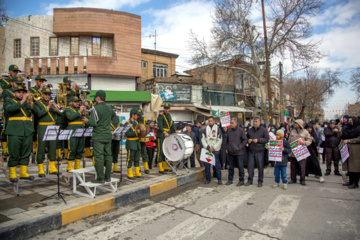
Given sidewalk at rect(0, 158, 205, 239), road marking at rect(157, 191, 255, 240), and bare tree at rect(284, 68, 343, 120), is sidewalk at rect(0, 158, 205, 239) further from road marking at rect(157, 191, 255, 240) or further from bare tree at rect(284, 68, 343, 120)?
bare tree at rect(284, 68, 343, 120)

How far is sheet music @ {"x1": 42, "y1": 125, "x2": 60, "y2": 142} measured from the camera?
17.7 feet

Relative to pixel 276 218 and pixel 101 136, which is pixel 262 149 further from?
pixel 101 136

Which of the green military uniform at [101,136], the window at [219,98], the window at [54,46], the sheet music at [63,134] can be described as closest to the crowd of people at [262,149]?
the green military uniform at [101,136]

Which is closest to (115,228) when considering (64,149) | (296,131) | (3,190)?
(3,190)

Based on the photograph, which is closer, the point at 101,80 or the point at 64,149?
the point at 64,149

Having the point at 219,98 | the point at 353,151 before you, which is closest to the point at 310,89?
the point at 219,98

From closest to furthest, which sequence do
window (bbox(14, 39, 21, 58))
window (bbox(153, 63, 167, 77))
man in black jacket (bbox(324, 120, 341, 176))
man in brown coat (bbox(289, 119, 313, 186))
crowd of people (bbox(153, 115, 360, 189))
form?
crowd of people (bbox(153, 115, 360, 189)) < man in brown coat (bbox(289, 119, 313, 186)) < man in black jacket (bbox(324, 120, 341, 176)) < window (bbox(14, 39, 21, 58)) < window (bbox(153, 63, 167, 77))

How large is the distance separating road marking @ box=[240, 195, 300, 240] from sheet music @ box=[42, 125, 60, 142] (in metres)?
4.52

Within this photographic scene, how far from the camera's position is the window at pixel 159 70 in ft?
102

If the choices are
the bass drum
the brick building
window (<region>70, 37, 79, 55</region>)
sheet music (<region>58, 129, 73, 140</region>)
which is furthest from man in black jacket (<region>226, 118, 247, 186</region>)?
window (<region>70, 37, 79, 55</region>)

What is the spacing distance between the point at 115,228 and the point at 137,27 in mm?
21817

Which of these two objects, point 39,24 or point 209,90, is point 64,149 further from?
point 209,90

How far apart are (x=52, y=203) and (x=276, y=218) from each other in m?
4.64

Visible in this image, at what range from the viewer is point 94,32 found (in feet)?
70.1
